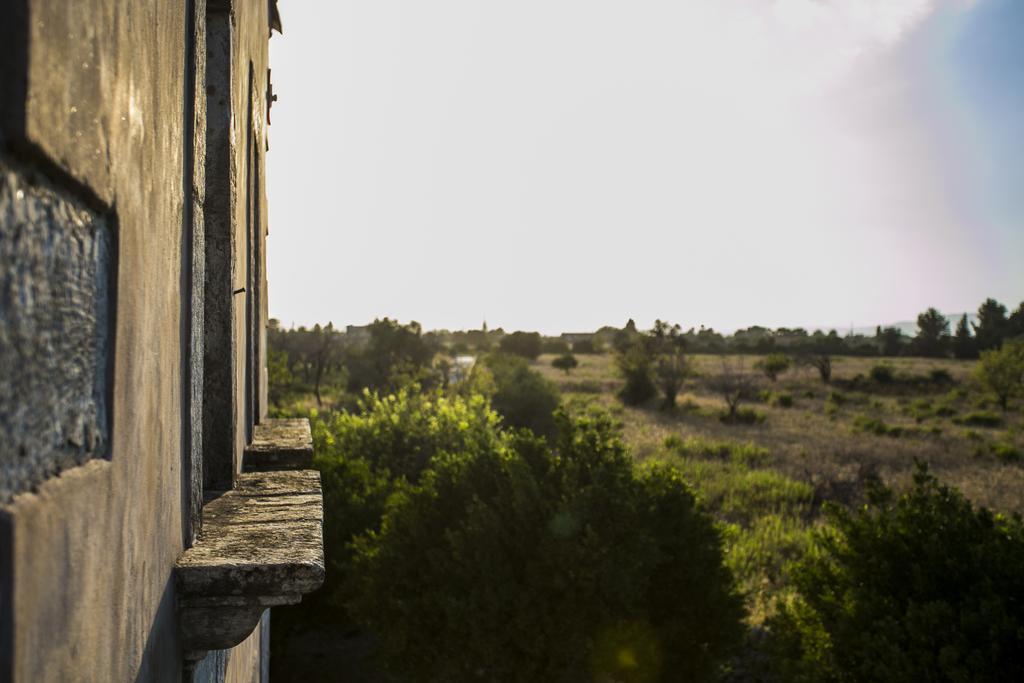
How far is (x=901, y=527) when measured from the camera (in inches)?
200

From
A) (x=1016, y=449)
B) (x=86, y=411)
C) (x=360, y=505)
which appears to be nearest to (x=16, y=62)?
(x=86, y=411)

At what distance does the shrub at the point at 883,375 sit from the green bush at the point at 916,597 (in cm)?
3463

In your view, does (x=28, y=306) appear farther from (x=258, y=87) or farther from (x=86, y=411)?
(x=258, y=87)

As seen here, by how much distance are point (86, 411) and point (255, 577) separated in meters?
0.88

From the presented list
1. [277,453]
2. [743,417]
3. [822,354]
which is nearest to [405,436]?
[277,453]

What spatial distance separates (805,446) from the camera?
20.2 m

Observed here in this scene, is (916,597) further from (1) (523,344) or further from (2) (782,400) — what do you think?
(1) (523,344)

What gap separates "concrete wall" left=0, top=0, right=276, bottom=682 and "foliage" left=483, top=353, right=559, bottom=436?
17.0 meters

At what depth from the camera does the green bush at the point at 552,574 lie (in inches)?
212

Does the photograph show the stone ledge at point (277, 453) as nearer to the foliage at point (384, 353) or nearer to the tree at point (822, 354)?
the foliage at point (384, 353)

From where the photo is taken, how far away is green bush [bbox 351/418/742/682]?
17.7 ft

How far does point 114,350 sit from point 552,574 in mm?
4849

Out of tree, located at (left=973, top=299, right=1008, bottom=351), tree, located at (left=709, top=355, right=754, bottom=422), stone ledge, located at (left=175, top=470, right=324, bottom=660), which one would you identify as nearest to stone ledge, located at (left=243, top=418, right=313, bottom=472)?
stone ledge, located at (left=175, top=470, right=324, bottom=660)

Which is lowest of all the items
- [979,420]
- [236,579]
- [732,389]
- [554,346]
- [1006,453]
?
[1006,453]
